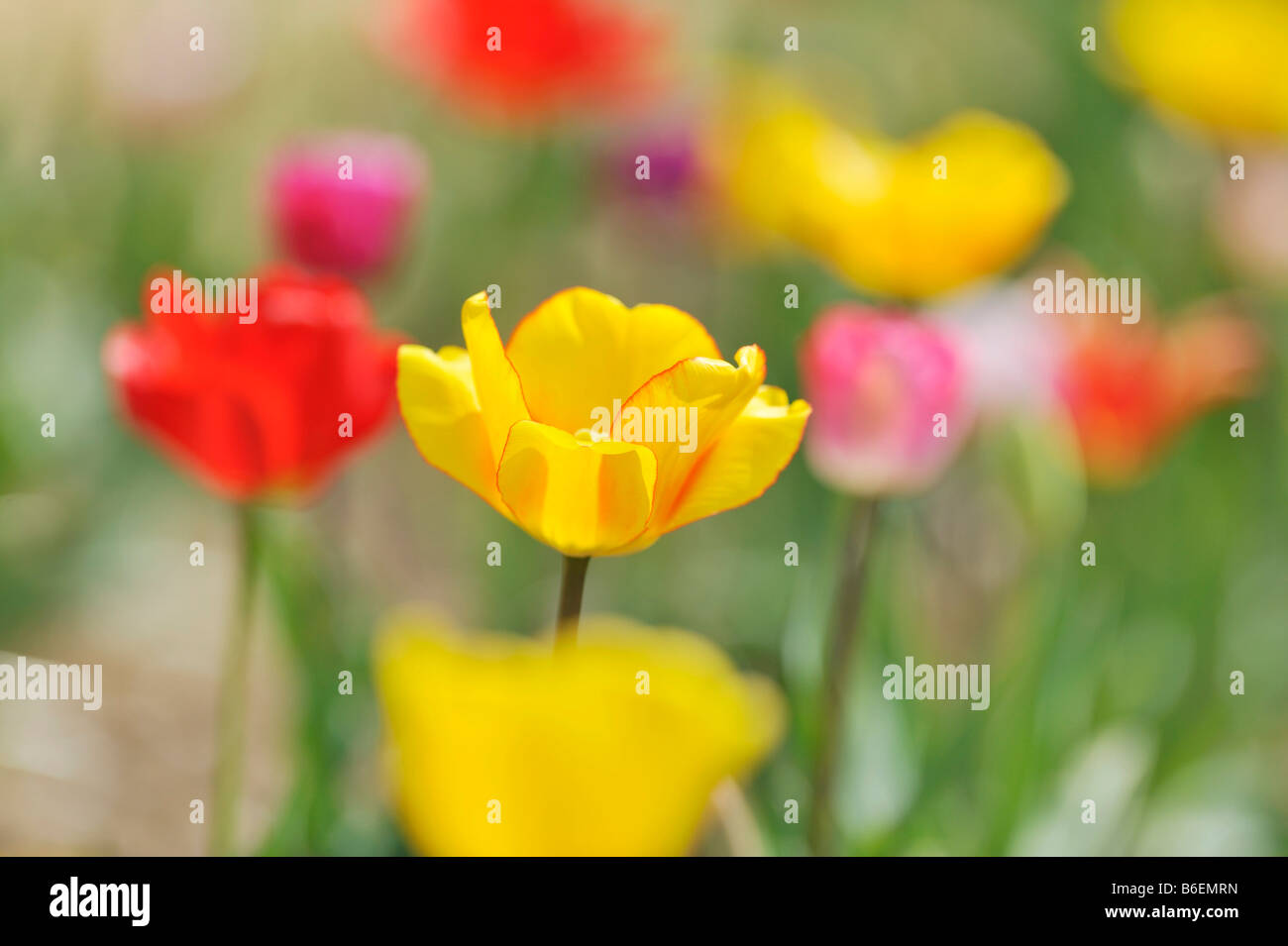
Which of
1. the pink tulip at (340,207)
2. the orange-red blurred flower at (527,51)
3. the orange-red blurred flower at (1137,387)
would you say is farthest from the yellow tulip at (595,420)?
the orange-red blurred flower at (527,51)

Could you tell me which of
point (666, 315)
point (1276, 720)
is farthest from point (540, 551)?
point (666, 315)

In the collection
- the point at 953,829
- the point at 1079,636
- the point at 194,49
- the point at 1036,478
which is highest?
the point at 194,49

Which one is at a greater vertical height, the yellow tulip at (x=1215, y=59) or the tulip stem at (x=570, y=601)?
the yellow tulip at (x=1215, y=59)

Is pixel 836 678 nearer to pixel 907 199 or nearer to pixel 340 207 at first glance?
pixel 907 199

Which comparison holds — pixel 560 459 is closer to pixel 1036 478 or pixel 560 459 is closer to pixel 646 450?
pixel 646 450

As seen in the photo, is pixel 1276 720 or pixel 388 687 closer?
pixel 388 687

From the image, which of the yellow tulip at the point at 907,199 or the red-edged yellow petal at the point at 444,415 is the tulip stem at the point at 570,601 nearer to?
the red-edged yellow petal at the point at 444,415
